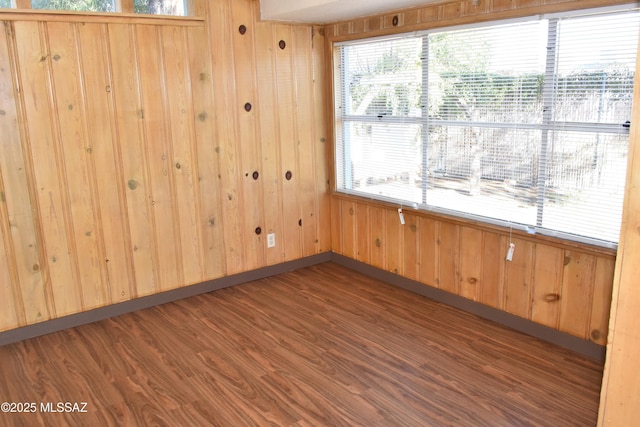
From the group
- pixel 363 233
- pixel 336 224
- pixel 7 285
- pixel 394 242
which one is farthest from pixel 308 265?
pixel 7 285

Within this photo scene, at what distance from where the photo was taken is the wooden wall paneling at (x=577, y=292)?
2.96m

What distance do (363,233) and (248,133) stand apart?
4.21ft

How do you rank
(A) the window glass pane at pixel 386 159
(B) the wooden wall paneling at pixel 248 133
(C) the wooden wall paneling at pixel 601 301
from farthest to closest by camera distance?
(B) the wooden wall paneling at pixel 248 133 → (A) the window glass pane at pixel 386 159 → (C) the wooden wall paneling at pixel 601 301

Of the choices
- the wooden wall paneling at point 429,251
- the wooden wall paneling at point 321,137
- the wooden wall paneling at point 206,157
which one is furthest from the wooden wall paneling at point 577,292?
the wooden wall paneling at point 206,157

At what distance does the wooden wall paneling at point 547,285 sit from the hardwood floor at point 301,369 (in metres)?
0.17

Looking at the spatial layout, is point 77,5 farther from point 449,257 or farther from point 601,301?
point 601,301

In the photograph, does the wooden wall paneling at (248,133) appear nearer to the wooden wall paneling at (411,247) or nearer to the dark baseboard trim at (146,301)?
the dark baseboard trim at (146,301)

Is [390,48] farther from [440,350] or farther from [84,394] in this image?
[84,394]

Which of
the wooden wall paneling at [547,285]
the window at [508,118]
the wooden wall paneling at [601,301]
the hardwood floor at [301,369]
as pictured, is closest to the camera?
the hardwood floor at [301,369]

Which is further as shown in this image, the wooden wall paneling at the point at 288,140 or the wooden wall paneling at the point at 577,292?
the wooden wall paneling at the point at 288,140

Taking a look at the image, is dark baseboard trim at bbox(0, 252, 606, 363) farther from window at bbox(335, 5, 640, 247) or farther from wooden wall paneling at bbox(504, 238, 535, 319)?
window at bbox(335, 5, 640, 247)

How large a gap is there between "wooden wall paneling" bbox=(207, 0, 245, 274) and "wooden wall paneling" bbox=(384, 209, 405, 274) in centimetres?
113

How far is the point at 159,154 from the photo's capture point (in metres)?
3.79

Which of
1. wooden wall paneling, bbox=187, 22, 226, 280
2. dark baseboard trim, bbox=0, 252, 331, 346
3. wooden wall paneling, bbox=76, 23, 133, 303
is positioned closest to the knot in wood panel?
dark baseboard trim, bbox=0, 252, 331, 346
